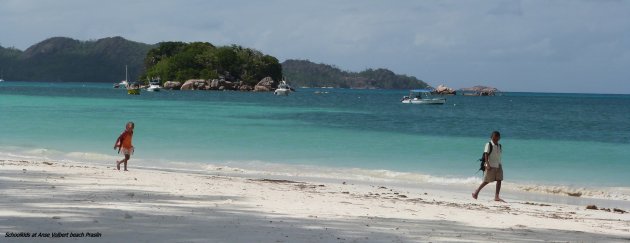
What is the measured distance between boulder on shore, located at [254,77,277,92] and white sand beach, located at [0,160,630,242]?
150 meters

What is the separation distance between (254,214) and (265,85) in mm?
157864

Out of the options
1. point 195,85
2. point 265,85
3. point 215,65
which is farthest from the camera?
point 215,65

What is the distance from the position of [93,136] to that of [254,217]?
25553 mm

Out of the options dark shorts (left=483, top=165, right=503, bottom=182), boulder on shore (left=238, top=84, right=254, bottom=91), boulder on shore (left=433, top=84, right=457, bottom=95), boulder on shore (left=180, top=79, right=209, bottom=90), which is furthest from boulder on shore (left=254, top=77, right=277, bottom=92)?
dark shorts (left=483, top=165, right=503, bottom=182)

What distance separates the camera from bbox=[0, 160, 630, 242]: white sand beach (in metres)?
7.99

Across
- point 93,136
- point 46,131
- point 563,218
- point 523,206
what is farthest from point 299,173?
point 46,131

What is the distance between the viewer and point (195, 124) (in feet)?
144

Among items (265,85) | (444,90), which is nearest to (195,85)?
(265,85)

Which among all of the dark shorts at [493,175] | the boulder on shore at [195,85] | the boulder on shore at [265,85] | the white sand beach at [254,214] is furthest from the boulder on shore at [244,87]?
the dark shorts at [493,175]

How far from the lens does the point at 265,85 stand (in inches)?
6570

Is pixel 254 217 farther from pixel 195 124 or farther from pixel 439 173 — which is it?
pixel 195 124

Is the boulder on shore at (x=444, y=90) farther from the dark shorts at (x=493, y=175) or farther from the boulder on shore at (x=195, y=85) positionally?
the dark shorts at (x=493, y=175)

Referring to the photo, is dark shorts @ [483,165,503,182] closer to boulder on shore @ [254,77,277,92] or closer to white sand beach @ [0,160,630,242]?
white sand beach @ [0,160,630,242]

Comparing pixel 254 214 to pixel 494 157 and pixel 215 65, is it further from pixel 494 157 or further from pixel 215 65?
pixel 215 65
